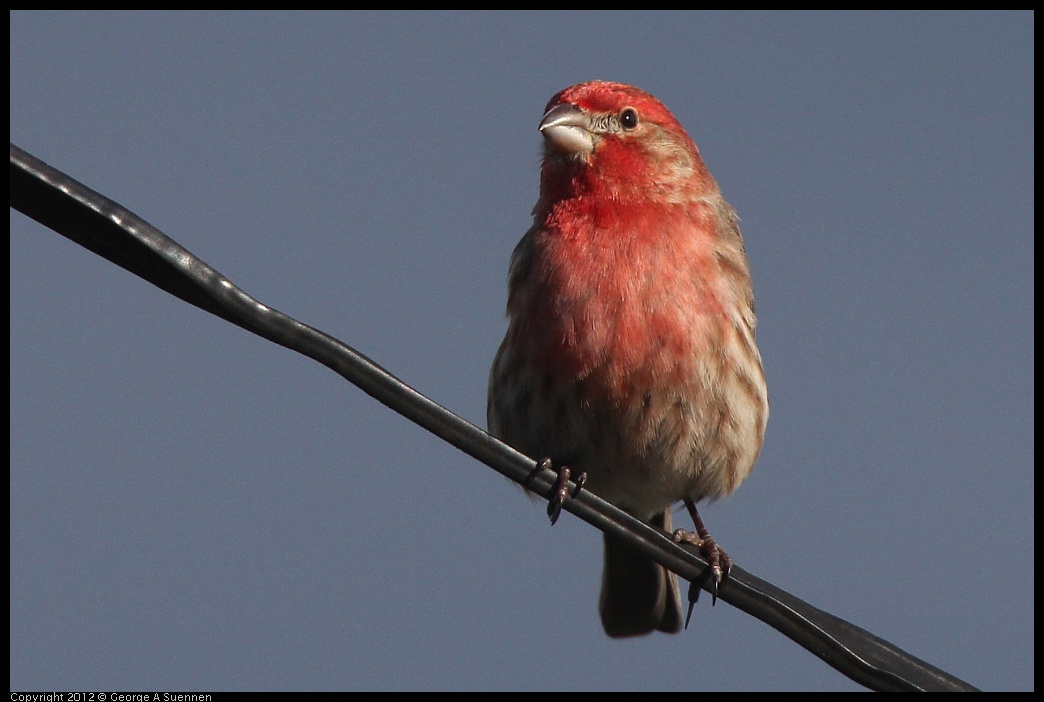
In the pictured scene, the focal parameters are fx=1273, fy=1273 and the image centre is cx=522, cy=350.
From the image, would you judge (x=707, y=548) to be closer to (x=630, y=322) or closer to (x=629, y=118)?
(x=630, y=322)

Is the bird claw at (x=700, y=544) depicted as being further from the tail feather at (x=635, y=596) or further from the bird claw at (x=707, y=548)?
the tail feather at (x=635, y=596)

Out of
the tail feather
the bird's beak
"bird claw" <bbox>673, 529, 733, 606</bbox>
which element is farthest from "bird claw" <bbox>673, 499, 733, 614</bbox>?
the bird's beak

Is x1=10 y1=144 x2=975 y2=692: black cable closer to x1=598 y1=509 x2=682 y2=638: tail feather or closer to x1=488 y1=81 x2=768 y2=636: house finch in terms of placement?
x1=488 y1=81 x2=768 y2=636: house finch

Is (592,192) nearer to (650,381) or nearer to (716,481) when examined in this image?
(650,381)

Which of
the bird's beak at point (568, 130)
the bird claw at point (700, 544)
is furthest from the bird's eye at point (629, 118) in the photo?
the bird claw at point (700, 544)

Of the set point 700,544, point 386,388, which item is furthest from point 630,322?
point 386,388

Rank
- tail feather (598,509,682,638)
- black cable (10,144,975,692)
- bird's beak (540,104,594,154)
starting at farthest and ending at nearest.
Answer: tail feather (598,509,682,638) < bird's beak (540,104,594,154) < black cable (10,144,975,692)
